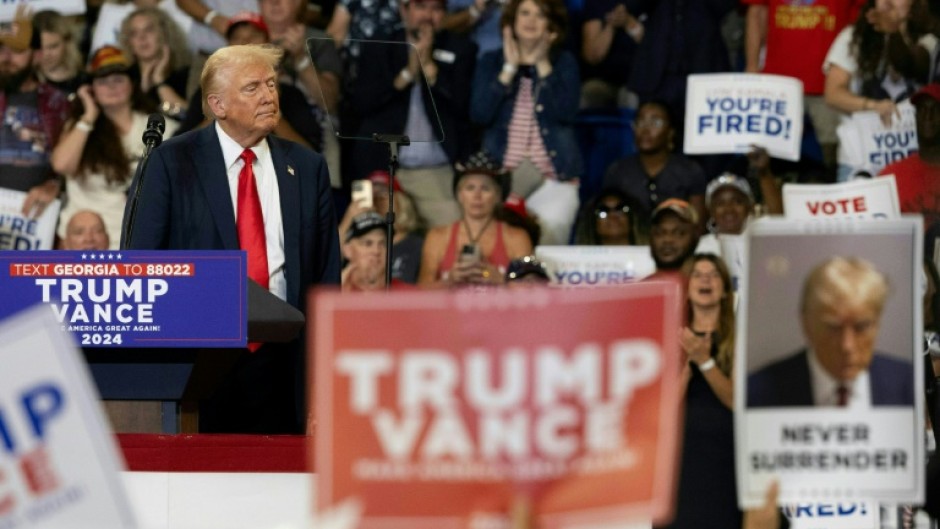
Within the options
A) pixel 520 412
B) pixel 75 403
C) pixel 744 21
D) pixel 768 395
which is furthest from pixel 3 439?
pixel 744 21

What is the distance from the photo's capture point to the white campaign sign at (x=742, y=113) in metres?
9.06

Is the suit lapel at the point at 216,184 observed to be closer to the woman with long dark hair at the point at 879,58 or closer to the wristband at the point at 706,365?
the wristband at the point at 706,365

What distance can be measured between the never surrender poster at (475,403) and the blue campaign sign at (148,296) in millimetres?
2041

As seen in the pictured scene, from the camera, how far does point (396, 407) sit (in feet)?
9.28

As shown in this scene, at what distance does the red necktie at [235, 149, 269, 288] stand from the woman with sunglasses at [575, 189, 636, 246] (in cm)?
352

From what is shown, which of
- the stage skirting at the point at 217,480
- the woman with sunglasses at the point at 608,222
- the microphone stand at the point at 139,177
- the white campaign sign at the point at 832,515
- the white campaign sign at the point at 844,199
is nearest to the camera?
the stage skirting at the point at 217,480

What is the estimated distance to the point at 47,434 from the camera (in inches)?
113

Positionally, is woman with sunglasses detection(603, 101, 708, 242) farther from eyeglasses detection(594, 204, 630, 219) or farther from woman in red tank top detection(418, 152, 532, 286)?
woman in red tank top detection(418, 152, 532, 286)

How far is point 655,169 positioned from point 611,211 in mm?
421

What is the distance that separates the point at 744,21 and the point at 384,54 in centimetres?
197

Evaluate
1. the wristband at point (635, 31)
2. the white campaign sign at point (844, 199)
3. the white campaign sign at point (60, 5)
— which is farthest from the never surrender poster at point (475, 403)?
the white campaign sign at point (60, 5)

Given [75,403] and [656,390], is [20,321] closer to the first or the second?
[75,403]

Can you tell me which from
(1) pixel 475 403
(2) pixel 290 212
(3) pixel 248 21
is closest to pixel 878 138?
(3) pixel 248 21

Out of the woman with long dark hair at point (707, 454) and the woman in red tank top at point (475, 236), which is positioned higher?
the woman in red tank top at point (475, 236)
